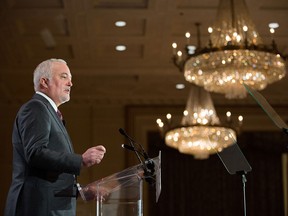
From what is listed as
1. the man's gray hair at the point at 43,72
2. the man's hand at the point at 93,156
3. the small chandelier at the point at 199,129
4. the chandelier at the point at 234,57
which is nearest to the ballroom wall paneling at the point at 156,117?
the small chandelier at the point at 199,129

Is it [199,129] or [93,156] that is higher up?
[199,129]

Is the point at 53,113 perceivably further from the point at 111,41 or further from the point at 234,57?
the point at 111,41

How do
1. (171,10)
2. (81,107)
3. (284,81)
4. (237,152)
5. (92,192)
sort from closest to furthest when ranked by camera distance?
Result: 1. (92,192)
2. (237,152)
3. (171,10)
4. (284,81)
5. (81,107)

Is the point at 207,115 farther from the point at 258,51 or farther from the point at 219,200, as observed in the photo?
the point at 219,200

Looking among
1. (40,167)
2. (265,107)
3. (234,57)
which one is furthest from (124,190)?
(234,57)

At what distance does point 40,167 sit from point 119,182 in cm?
43

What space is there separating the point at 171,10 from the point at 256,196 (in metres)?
7.37

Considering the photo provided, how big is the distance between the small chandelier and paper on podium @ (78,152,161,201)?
755 centimetres

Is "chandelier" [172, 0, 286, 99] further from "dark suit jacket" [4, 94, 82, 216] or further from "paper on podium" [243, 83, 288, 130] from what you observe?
"dark suit jacket" [4, 94, 82, 216]

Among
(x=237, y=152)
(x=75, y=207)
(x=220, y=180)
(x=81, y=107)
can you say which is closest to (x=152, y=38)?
(x=81, y=107)

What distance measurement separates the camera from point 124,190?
3.46 meters

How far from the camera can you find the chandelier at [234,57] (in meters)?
8.26

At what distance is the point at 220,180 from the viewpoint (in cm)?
1597

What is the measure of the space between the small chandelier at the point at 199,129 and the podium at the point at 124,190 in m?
7.54
